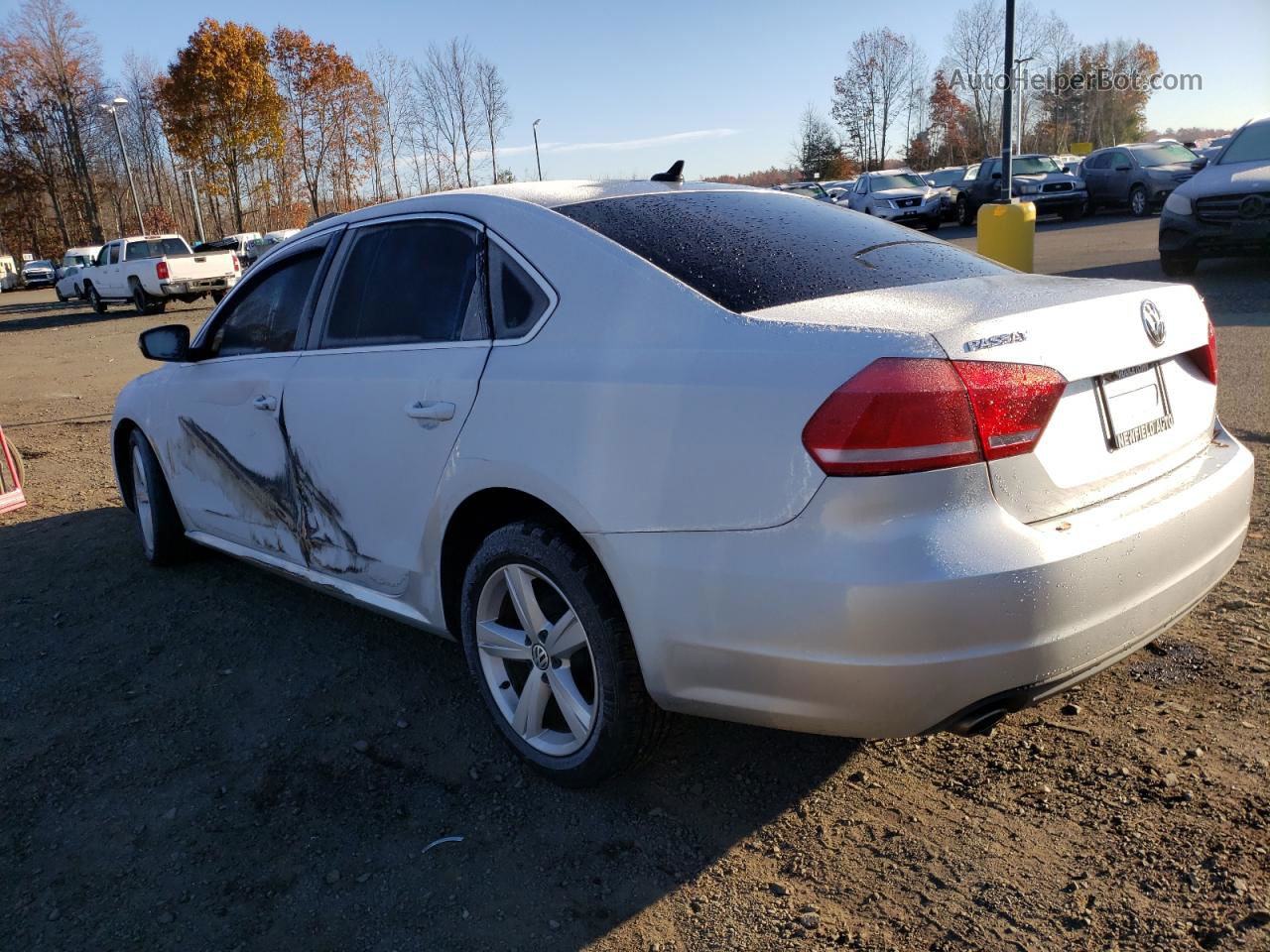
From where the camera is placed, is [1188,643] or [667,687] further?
[1188,643]

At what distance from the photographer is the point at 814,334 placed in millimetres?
2213

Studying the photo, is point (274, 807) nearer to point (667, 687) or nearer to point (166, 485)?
point (667, 687)

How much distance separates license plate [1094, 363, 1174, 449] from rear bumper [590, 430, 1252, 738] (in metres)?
0.15

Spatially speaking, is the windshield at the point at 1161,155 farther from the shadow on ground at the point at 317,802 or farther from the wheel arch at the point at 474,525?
the wheel arch at the point at 474,525

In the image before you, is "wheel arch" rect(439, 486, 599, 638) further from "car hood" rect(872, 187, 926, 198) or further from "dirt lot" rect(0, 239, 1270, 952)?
"car hood" rect(872, 187, 926, 198)

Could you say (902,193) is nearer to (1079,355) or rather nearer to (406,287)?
(406,287)

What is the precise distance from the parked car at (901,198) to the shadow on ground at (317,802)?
26474mm

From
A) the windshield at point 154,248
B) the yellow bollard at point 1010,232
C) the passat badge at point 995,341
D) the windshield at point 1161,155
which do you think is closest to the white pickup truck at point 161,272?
the windshield at point 154,248

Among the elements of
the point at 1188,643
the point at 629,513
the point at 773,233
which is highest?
the point at 773,233

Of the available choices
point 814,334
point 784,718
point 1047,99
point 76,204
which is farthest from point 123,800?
point 1047,99

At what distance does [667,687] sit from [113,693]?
238 centimetres

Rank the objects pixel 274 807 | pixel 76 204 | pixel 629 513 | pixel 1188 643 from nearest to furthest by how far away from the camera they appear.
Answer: pixel 629 513 → pixel 274 807 → pixel 1188 643 → pixel 76 204

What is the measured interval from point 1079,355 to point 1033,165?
2840 centimetres

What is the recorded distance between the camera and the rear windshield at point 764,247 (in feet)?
8.36
